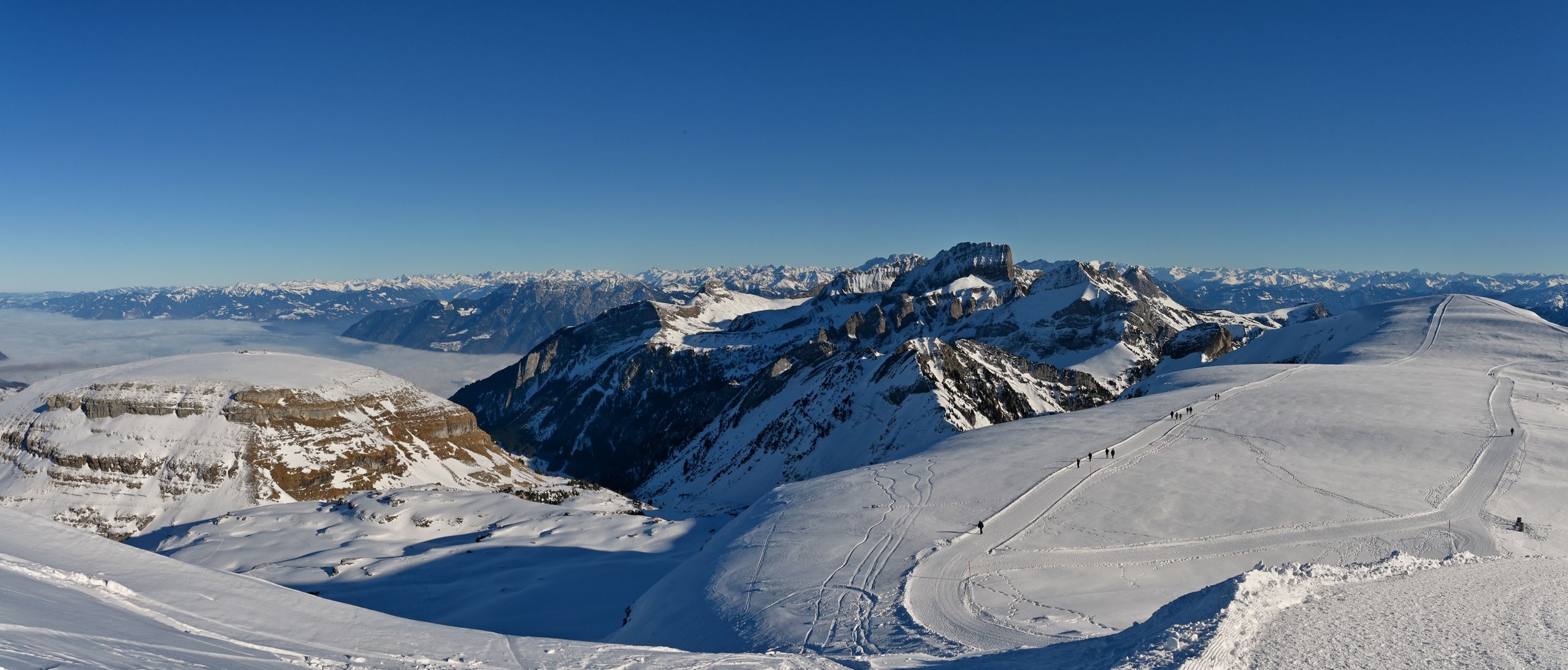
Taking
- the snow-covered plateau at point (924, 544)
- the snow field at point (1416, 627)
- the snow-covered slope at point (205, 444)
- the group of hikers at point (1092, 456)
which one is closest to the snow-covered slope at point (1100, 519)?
the snow-covered plateau at point (924, 544)

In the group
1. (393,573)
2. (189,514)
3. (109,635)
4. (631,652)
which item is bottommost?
(189,514)

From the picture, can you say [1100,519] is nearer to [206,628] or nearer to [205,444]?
[206,628]

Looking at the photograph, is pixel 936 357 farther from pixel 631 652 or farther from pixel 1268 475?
pixel 631 652

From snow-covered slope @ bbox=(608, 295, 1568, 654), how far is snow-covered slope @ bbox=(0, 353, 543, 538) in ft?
292

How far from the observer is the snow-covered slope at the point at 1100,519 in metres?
25.1

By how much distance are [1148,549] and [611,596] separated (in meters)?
30.9

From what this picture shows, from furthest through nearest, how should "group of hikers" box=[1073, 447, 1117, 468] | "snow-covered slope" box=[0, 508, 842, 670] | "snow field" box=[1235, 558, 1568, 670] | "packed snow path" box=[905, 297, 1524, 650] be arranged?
1. "group of hikers" box=[1073, 447, 1117, 468]
2. "packed snow path" box=[905, 297, 1524, 650]
3. "snow field" box=[1235, 558, 1568, 670]
4. "snow-covered slope" box=[0, 508, 842, 670]

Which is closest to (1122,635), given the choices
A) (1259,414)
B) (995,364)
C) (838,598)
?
(838,598)

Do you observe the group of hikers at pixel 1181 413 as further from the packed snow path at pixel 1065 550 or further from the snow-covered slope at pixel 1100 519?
the packed snow path at pixel 1065 550

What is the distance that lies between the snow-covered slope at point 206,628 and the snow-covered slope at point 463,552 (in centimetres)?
1691

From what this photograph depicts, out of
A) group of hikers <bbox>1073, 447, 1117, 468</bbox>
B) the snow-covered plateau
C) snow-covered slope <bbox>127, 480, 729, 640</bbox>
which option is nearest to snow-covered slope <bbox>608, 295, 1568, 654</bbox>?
the snow-covered plateau

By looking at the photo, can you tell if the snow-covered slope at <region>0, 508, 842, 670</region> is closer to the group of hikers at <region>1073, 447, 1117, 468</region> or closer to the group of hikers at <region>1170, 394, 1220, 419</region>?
the group of hikers at <region>1073, 447, 1117, 468</region>

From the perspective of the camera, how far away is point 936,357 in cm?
12531

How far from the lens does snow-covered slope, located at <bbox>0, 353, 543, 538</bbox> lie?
91750 mm
